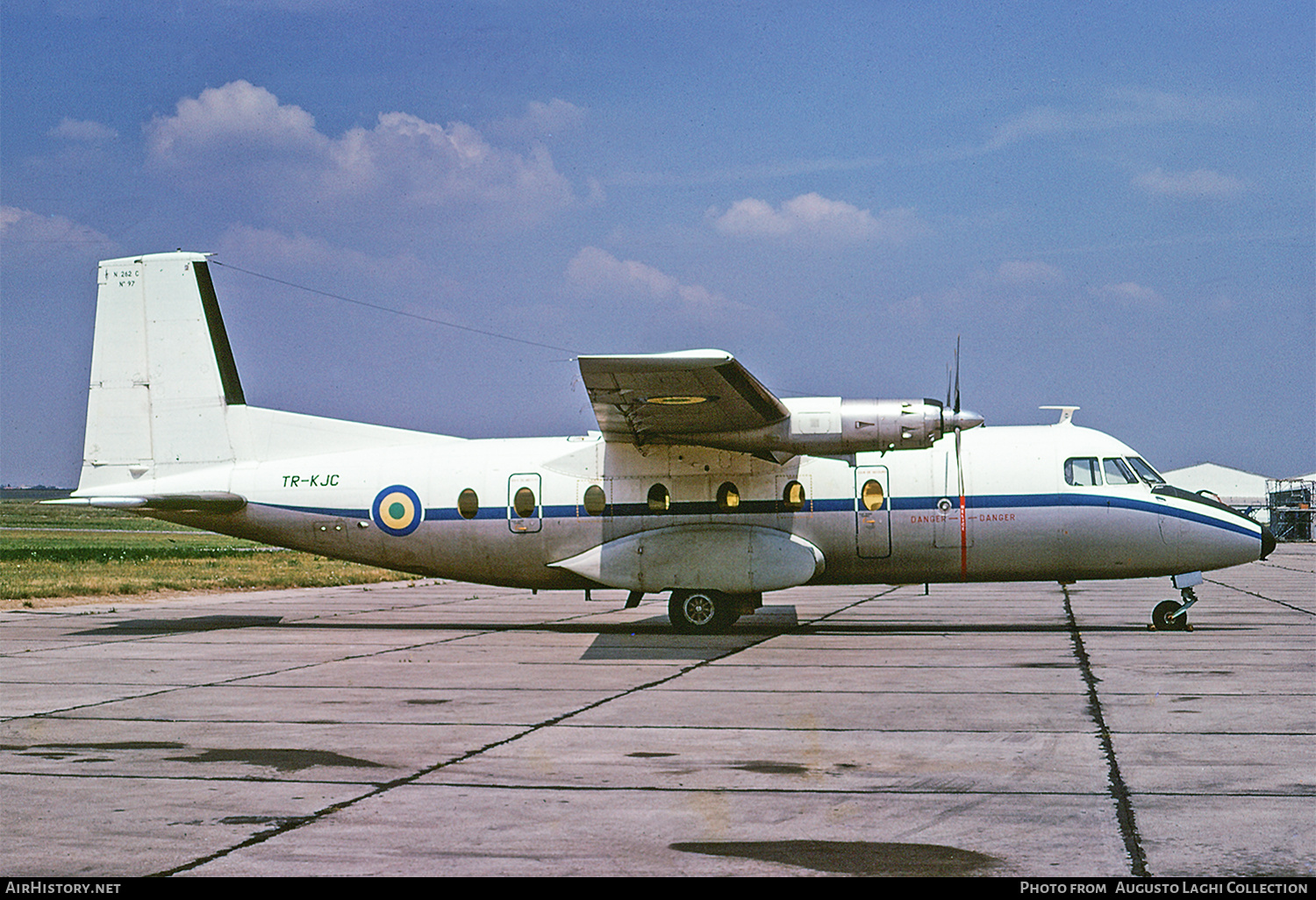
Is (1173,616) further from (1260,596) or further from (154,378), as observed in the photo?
(154,378)

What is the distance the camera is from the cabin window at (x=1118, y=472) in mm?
19422

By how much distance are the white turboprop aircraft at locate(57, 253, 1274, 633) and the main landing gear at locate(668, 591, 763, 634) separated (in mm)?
32

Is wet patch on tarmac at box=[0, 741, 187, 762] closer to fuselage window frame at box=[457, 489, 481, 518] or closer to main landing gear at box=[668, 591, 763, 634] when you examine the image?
fuselage window frame at box=[457, 489, 481, 518]

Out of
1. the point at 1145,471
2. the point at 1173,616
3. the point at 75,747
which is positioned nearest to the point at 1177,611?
the point at 1173,616

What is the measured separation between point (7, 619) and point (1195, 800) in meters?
22.6

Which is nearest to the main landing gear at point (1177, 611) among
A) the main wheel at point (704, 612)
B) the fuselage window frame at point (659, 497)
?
the main wheel at point (704, 612)

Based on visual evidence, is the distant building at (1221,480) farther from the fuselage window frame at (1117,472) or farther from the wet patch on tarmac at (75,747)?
the wet patch on tarmac at (75,747)

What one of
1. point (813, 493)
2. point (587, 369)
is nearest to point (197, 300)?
point (587, 369)

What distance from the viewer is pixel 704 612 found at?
19.9 meters

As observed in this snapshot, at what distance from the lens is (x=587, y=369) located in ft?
54.5

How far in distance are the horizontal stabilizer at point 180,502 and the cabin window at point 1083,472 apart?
14089 millimetres

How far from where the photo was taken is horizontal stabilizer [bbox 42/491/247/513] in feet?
69.5

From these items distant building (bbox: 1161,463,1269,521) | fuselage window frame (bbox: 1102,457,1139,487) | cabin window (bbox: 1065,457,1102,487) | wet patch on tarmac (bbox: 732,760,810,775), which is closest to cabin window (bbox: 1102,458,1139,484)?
fuselage window frame (bbox: 1102,457,1139,487)
